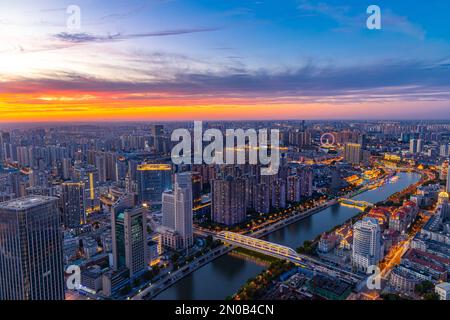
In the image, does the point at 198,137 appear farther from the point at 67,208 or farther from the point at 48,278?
the point at 48,278

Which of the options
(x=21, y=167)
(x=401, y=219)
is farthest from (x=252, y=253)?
(x=21, y=167)

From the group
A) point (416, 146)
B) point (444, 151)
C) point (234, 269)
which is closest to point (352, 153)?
point (416, 146)

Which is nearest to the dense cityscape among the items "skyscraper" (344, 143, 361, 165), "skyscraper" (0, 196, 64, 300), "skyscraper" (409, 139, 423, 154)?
"skyscraper" (0, 196, 64, 300)

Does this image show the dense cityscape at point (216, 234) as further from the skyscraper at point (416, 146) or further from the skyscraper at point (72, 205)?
the skyscraper at point (416, 146)

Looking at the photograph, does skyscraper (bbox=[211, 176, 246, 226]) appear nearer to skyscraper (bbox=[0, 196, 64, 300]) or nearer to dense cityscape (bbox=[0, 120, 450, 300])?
dense cityscape (bbox=[0, 120, 450, 300])

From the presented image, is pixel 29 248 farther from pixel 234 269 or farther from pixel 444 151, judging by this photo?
pixel 444 151

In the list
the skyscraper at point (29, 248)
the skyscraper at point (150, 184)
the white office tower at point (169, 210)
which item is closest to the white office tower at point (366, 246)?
the white office tower at point (169, 210)
